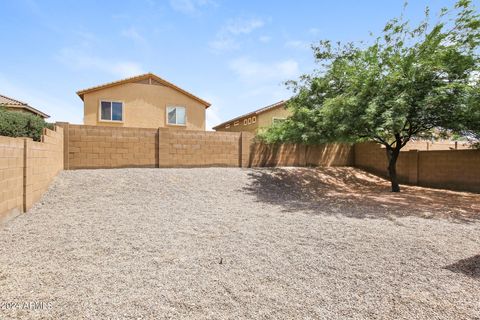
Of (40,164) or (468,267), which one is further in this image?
(40,164)

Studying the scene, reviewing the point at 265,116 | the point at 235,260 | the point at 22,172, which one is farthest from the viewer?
the point at 265,116

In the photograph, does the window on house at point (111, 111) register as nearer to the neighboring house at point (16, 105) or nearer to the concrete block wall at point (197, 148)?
the neighboring house at point (16, 105)

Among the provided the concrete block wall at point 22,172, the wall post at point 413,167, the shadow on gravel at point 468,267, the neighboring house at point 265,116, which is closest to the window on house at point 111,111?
the concrete block wall at point 22,172

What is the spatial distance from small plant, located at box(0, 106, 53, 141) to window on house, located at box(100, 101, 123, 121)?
300 inches

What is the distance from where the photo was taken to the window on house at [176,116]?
63.9 ft

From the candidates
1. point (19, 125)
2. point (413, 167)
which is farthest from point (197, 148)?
point (413, 167)

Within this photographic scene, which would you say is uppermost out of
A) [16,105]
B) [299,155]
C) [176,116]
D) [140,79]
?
[140,79]

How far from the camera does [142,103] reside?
1875 centimetres

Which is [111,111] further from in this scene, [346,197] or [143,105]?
[346,197]

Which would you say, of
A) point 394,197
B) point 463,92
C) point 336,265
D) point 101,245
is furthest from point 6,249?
point 463,92

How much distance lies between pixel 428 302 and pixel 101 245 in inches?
206

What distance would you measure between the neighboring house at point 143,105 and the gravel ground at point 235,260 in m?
10.5

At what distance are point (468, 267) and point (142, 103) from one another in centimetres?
1911

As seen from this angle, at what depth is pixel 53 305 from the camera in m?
2.97
